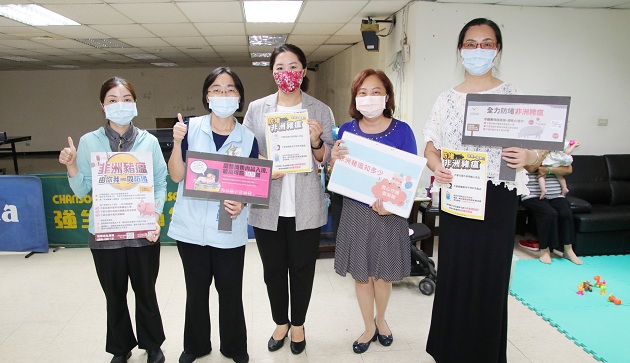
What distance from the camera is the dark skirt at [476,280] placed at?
6.38ft

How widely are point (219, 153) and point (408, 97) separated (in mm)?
3482

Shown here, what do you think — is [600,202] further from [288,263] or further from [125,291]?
[125,291]

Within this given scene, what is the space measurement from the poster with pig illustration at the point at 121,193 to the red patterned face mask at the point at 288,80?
0.77 m

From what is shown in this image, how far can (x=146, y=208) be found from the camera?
6.80 ft

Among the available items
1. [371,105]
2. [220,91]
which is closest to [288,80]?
[220,91]

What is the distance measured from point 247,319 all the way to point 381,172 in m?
1.57

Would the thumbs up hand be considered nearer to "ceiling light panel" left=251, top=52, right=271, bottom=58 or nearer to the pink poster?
the pink poster

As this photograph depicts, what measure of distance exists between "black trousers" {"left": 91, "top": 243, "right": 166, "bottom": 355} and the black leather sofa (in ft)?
13.9

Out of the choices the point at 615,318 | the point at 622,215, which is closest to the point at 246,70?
the point at 622,215

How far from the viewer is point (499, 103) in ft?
5.71

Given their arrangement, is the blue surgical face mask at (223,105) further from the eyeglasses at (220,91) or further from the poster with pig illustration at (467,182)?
the poster with pig illustration at (467,182)

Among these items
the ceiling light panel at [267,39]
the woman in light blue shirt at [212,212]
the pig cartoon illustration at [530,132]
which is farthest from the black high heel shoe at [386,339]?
the ceiling light panel at [267,39]

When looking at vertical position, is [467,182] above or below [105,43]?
below

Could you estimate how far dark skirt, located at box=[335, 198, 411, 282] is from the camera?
7.64ft
